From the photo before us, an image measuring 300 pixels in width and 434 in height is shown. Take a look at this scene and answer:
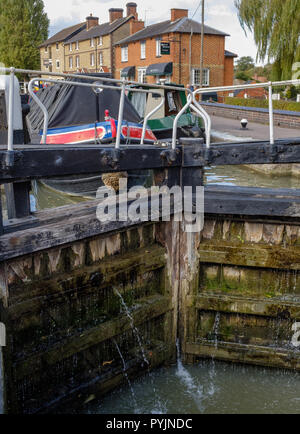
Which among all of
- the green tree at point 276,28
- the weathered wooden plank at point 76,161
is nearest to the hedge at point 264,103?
the green tree at point 276,28

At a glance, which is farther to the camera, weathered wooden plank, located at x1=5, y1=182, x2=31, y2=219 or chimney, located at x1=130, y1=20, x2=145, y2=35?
chimney, located at x1=130, y1=20, x2=145, y2=35

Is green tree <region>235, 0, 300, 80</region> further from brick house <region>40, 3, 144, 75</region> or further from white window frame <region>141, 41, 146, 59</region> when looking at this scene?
brick house <region>40, 3, 144, 75</region>

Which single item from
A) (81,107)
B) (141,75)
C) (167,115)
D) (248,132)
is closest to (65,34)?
(141,75)

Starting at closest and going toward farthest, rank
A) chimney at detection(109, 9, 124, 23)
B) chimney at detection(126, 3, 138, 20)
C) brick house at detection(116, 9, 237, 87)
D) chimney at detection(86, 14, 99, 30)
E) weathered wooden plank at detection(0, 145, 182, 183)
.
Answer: weathered wooden plank at detection(0, 145, 182, 183)
brick house at detection(116, 9, 237, 87)
chimney at detection(126, 3, 138, 20)
chimney at detection(109, 9, 124, 23)
chimney at detection(86, 14, 99, 30)

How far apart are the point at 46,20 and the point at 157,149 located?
61.9 meters

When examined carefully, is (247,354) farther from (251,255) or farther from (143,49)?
(143,49)

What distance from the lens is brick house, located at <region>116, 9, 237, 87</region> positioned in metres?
37.8

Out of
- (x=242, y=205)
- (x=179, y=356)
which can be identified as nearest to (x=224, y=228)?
(x=242, y=205)

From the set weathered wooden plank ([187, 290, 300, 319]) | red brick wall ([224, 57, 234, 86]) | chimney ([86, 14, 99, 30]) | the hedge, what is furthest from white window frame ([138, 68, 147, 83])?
weathered wooden plank ([187, 290, 300, 319])

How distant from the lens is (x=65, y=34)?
58.1m

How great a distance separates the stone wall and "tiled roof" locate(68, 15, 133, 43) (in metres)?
22.4

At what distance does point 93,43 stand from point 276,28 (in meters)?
32.4
